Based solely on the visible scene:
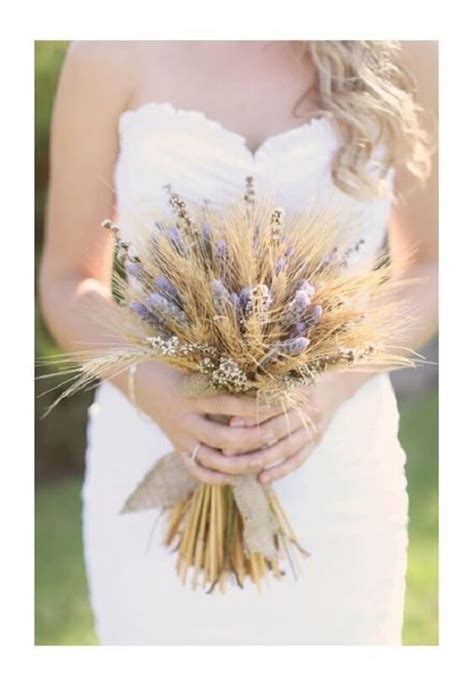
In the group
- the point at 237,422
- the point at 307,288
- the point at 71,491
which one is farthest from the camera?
the point at 71,491

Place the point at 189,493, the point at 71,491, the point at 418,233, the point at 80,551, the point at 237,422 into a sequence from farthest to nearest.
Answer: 1. the point at 71,491
2. the point at 80,551
3. the point at 418,233
4. the point at 189,493
5. the point at 237,422

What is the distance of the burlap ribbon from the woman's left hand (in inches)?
1.5

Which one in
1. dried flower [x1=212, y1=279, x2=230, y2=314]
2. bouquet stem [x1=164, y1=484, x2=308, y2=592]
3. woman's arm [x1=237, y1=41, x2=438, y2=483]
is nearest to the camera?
dried flower [x1=212, y1=279, x2=230, y2=314]

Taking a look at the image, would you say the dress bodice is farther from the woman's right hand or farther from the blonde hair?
the woman's right hand

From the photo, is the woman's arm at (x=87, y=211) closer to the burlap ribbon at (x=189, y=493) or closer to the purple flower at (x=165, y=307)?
the burlap ribbon at (x=189, y=493)

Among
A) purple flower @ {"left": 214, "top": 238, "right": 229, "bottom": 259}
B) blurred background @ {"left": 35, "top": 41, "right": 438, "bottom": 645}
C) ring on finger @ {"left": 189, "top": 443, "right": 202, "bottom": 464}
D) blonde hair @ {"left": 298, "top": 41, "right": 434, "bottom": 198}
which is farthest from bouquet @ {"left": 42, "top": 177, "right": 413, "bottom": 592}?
blurred background @ {"left": 35, "top": 41, "right": 438, "bottom": 645}

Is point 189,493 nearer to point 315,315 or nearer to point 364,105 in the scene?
point 315,315

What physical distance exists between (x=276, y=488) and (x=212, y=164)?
2.14 feet

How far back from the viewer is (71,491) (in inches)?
137

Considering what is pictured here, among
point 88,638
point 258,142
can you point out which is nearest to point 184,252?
point 258,142

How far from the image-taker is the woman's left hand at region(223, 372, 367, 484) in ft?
5.67

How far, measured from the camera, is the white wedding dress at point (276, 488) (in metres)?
1.87

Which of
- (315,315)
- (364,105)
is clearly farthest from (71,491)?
(315,315)
